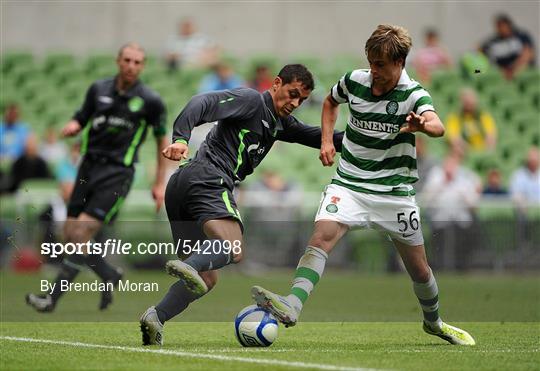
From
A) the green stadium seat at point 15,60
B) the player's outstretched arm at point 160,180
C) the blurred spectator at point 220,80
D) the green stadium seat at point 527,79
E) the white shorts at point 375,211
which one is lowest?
the green stadium seat at point 15,60

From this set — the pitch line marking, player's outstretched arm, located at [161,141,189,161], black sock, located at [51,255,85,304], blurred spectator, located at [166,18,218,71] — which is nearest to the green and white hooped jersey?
player's outstretched arm, located at [161,141,189,161]

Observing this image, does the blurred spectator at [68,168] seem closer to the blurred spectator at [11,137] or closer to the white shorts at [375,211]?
the blurred spectator at [11,137]

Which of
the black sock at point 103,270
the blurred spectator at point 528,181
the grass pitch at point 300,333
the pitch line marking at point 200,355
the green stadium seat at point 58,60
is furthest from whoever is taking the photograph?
the green stadium seat at point 58,60

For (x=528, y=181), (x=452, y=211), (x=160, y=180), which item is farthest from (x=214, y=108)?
(x=528, y=181)

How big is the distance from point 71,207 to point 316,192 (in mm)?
8214

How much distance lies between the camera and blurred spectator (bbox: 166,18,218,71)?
920 inches

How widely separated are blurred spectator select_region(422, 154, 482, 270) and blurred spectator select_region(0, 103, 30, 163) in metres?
6.93

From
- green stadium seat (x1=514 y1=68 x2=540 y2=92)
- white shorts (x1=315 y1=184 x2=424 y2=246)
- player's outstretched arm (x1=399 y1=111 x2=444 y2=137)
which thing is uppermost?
player's outstretched arm (x1=399 y1=111 x2=444 y2=137)

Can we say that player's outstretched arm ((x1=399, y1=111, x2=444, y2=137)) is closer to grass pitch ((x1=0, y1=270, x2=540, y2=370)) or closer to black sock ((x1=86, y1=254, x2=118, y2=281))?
grass pitch ((x1=0, y1=270, x2=540, y2=370))

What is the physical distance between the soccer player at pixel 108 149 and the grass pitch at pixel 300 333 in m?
0.70

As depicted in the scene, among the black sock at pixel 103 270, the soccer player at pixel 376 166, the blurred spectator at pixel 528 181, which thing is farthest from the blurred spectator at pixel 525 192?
the soccer player at pixel 376 166

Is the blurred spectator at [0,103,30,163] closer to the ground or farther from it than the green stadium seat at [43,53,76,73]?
closer to the ground

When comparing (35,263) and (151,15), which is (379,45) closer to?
(35,263)

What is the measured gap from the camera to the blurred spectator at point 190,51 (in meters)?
23.4
